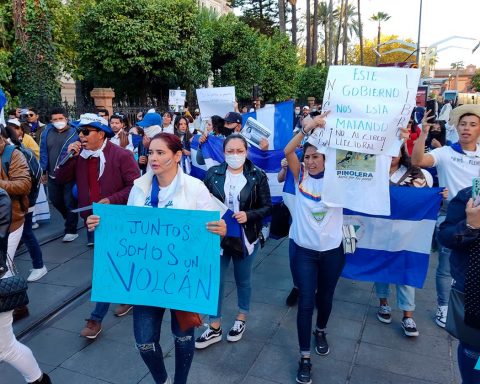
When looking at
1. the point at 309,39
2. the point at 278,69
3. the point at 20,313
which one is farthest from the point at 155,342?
the point at 309,39

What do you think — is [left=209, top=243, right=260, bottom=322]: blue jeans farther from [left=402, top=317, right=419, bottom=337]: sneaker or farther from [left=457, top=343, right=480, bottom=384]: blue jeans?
[left=457, top=343, right=480, bottom=384]: blue jeans

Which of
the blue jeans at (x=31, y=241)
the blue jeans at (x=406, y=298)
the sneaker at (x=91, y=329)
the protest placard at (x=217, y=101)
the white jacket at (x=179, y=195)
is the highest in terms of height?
the protest placard at (x=217, y=101)

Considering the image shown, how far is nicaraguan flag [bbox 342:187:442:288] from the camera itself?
3625mm

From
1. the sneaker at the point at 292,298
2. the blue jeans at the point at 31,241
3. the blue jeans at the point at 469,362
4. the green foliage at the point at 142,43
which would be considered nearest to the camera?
the blue jeans at the point at 469,362

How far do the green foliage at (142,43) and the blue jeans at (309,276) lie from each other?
12188 mm

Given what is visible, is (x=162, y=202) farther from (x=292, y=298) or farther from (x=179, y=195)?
(x=292, y=298)

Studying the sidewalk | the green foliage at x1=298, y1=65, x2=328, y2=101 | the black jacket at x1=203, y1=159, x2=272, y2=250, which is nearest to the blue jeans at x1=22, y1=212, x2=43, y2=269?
the sidewalk

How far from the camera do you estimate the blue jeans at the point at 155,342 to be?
240 centimetres

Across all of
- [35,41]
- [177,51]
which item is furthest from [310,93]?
[35,41]

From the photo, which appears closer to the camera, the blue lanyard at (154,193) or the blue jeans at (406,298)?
the blue lanyard at (154,193)

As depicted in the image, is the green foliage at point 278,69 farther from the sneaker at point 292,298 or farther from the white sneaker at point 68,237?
the sneaker at point 292,298

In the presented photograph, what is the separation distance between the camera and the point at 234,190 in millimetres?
3346

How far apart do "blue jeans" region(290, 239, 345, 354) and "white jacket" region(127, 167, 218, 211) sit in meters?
0.84

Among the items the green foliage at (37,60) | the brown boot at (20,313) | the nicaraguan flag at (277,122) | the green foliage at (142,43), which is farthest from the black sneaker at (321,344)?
the green foliage at (142,43)
